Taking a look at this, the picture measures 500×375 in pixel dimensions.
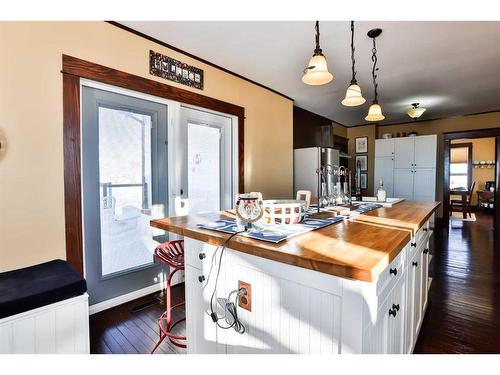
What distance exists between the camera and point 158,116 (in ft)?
8.50

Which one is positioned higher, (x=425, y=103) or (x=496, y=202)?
(x=425, y=103)

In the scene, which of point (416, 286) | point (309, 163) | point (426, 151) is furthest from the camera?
point (426, 151)

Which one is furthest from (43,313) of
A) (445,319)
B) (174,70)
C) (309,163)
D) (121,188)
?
(309,163)

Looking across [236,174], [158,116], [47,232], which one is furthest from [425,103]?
[47,232]

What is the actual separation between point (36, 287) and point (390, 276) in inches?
69.0

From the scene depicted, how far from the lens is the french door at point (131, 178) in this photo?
2188mm

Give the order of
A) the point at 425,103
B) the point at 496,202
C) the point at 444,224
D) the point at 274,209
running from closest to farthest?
the point at 274,209, the point at 425,103, the point at 496,202, the point at 444,224

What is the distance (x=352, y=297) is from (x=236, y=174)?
2669mm

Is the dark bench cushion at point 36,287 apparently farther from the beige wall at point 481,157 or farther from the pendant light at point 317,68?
the beige wall at point 481,157

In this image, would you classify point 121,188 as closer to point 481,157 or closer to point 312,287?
point 312,287

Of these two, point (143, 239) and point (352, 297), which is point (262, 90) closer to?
point (143, 239)

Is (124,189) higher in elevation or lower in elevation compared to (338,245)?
higher

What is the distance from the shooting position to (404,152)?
19.3 feet

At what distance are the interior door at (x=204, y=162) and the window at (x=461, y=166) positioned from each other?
8499 mm
